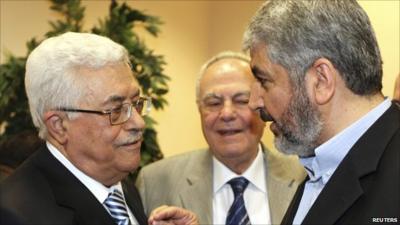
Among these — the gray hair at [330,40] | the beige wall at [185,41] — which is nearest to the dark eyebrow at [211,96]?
the gray hair at [330,40]

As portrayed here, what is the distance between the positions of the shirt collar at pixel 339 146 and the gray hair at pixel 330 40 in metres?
0.06

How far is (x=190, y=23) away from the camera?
4500mm

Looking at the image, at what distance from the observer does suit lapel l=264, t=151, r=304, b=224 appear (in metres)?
2.42

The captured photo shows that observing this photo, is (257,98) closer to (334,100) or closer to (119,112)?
(334,100)

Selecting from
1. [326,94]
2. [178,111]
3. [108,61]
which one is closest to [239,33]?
[178,111]

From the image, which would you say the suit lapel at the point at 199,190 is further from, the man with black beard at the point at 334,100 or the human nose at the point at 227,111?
the man with black beard at the point at 334,100

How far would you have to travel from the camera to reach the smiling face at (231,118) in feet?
8.26

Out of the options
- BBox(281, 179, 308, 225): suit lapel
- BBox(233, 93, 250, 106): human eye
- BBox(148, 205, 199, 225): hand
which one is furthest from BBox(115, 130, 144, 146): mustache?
BBox(233, 93, 250, 106): human eye

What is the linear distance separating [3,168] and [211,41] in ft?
8.36

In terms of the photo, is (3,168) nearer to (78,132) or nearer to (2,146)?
(2,146)

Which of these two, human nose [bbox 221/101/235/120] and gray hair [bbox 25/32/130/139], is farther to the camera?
human nose [bbox 221/101/235/120]

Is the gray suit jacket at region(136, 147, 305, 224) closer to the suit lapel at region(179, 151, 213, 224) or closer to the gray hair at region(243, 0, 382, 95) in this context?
the suit lapel at region(179, 151, 213, 224)

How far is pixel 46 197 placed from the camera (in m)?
1.69

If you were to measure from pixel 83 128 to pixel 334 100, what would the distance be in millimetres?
839
